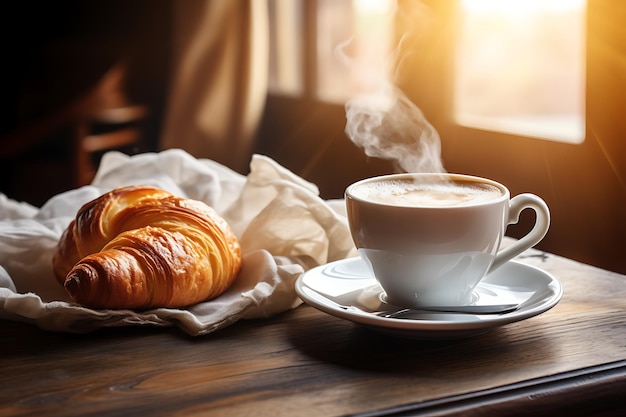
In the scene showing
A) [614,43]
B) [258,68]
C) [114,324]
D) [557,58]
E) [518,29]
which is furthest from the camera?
[258,68]

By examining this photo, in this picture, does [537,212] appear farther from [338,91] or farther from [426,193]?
[338,91]

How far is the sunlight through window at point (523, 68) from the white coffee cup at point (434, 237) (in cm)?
88

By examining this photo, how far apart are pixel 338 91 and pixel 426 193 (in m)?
2.16

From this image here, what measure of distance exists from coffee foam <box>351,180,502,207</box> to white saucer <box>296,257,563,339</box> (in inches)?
3.9

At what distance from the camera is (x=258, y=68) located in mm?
3068

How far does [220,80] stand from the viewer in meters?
3.10

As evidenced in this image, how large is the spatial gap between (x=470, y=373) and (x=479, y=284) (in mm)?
208

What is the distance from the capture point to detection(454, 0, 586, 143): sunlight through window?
5.38 feet

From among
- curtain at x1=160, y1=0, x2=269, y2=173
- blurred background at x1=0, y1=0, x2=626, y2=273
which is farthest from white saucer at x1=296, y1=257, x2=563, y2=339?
curtain at x1=160, y1=0, x2=269, y2=173

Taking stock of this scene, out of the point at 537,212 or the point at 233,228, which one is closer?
the point at 537,212

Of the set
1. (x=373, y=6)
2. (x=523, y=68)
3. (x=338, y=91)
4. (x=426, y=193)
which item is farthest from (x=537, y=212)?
(x=338, y=91)

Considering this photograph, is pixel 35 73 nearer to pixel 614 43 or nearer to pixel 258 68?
pixel 258 68

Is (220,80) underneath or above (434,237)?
underneath

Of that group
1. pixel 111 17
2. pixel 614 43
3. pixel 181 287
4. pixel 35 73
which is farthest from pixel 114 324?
pixel 111 17
